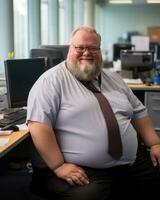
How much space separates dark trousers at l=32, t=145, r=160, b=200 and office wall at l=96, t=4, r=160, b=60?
943 cm

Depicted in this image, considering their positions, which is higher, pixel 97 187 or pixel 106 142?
pixel 106 142

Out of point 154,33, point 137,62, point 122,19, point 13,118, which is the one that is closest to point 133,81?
point 137,62

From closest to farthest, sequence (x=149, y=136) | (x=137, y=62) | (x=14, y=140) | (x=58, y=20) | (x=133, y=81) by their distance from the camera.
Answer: (x=14, y=140) < (x=149, y=136) < (x=133, y=81) < (x=137, y=62) < (x=58, y=20)

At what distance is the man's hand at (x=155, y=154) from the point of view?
7.53 feet

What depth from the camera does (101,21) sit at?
12.1 metres

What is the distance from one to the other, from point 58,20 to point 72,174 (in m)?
5.11

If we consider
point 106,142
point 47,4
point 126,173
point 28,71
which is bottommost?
point 126,173

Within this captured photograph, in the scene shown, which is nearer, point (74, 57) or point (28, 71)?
point (74, 57)

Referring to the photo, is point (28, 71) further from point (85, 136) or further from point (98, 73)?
point (85, 136)

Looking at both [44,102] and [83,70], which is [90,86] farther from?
[44,102]

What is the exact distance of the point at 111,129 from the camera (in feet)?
7.12

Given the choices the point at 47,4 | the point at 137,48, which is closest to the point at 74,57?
the point at 137,48

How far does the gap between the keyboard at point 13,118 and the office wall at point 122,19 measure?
8.91 meters

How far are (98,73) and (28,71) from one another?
0.66m
